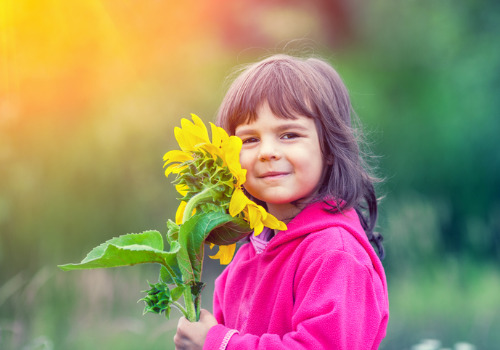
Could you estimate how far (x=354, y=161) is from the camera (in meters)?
1.64

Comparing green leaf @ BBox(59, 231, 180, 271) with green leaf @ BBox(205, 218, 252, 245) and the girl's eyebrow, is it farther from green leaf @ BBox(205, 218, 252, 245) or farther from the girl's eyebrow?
the girl's eyebrow

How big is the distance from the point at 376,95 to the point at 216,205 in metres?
2.39

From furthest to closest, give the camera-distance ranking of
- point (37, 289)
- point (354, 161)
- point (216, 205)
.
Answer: point (37, 289)
point (354, 161)
point (216, 205)

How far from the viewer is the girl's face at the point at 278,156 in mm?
1480

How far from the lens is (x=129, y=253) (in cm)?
123

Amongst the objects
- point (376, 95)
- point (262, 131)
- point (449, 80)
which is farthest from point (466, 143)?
point (262, 131)

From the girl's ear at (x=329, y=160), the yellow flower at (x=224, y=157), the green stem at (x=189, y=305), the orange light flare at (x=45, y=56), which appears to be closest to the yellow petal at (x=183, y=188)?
the yellow flower at (x=224, y=157)

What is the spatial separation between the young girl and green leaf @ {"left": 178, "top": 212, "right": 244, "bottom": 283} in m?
0.14

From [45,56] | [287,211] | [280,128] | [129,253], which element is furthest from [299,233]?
[45,56]

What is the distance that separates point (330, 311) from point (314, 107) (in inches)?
20.7

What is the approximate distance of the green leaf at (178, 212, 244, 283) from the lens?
131cm

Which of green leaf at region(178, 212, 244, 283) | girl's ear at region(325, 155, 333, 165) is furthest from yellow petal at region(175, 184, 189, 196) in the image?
girl's ear at region(325, 155, 333, 165)

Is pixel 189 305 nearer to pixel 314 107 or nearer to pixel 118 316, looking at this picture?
pixel 314 107

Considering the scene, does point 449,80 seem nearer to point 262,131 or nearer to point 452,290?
point 452,290
